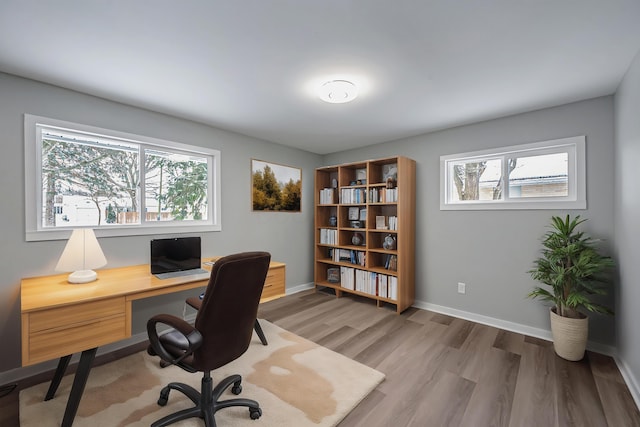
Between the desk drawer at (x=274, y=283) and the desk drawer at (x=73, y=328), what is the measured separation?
120cm

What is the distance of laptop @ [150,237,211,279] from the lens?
8.05 ft

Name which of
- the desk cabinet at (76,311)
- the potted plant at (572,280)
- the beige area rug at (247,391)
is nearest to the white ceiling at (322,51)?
the potted plant at (572,280)

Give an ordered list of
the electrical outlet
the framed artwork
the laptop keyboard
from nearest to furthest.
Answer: the laptop keyboard < the electrical outlet < the framed artwork

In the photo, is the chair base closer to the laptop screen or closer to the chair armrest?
the chair armrest

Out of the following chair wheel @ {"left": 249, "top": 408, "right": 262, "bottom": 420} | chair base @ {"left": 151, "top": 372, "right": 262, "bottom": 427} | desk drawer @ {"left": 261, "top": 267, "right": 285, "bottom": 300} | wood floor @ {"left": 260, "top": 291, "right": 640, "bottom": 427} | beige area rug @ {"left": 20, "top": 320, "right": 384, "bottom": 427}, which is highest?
desk drawer @ {"left": 261, "top": 267, "right": 285, "bottom": 300}

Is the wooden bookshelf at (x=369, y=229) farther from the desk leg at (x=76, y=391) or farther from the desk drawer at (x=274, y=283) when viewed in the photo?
the desk leg at (x=76, y=391)

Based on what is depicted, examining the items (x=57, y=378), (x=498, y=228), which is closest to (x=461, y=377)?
(x=498, y=228)

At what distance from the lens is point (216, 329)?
148 centimetres

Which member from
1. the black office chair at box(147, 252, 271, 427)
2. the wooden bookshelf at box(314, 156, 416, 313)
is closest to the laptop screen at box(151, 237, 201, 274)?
the black office chair at box(147, 252, 271, 427)

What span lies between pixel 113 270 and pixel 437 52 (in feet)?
10.6

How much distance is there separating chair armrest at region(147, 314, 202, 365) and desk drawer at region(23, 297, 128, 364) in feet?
1.68

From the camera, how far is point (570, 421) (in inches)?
66.9

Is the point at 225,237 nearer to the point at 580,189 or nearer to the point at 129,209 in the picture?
the point at 129,209

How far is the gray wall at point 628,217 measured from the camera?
186 cm
